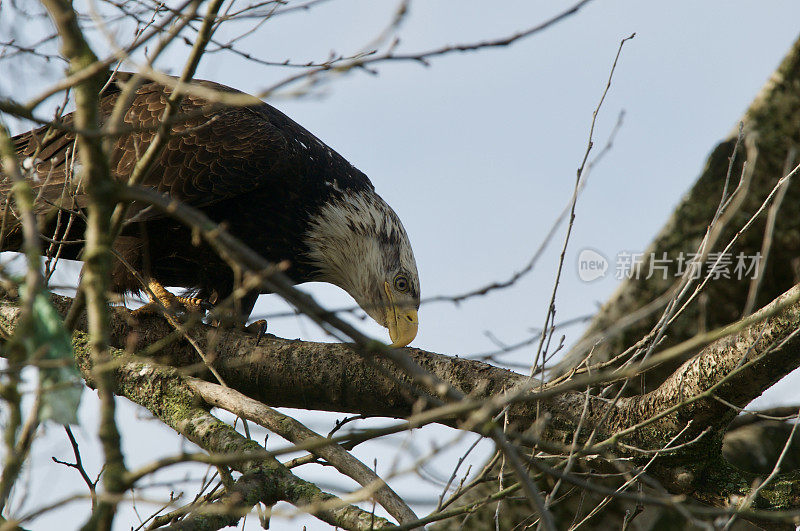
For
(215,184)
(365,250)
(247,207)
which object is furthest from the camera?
(365,250)

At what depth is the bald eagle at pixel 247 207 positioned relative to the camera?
3.93 meters

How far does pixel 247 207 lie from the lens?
4145 mm

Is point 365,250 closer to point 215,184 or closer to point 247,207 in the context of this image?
point 247,207

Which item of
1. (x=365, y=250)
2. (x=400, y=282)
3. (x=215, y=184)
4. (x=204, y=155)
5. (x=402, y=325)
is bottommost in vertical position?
(x=402, y=325)

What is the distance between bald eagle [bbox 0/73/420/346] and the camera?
12.9ft

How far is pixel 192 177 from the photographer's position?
Result: 12.8 feet

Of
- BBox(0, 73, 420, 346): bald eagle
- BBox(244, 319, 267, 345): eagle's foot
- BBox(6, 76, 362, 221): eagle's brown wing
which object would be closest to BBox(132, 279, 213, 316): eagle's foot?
Answer: BBox(0, 73, 420, 346): bald eagle

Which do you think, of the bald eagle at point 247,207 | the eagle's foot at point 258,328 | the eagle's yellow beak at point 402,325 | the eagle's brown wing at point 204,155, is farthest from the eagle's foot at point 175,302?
the eagle's yellow beak at point 402,325

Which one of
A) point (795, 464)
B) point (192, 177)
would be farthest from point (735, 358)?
point (192, 177)

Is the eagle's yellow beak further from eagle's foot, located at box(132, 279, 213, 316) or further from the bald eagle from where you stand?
eagle's foot, located at box(132, 279, 213, 316)

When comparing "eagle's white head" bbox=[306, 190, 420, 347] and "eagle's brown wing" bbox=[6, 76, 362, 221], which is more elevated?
"eagle's brown wing" bbox=[6, 76, 362, 221]

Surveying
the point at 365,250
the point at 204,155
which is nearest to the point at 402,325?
the point at 365,250

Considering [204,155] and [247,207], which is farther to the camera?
[247,207]

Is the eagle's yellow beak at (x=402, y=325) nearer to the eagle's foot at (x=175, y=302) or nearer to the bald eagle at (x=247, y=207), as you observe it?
the bald eagle at (x=247, y=207)
